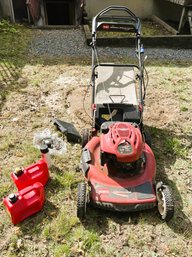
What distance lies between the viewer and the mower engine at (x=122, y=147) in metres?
2.88

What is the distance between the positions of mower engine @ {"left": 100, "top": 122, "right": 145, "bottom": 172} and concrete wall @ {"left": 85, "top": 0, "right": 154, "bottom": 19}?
8055mm

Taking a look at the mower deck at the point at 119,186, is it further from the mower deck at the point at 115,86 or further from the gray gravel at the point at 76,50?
the gray gravel at the point at 76,50

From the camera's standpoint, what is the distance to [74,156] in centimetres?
387

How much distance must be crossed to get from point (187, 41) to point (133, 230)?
6049 millimetres

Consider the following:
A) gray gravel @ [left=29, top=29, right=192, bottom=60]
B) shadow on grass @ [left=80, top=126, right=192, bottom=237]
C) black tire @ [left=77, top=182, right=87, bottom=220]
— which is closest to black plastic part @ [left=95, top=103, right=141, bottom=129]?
shadow on grass @ [left=80, top=126, right=192, bottom=237]

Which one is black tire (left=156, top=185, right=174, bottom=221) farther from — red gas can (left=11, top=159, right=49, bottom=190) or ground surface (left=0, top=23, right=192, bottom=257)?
red gas can (left=11, top=159, right=49, bottom=190)

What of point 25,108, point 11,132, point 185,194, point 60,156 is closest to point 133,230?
point 185,194

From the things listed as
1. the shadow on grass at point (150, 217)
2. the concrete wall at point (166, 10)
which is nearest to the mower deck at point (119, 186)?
the shadow on grass at point (150, 217)

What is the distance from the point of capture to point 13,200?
2.86m

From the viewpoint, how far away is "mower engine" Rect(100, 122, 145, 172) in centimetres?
288


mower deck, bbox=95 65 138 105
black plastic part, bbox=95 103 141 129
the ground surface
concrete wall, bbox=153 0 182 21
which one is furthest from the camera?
concrete wall, bbox=153 0 182 21

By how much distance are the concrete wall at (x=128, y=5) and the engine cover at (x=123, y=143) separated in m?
8.13

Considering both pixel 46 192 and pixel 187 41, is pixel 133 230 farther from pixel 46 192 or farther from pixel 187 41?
pixel 187 41

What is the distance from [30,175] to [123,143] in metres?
1.12
